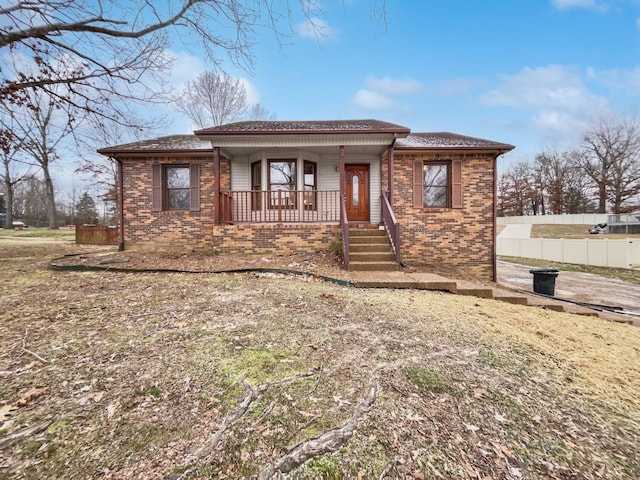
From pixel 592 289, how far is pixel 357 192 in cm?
858

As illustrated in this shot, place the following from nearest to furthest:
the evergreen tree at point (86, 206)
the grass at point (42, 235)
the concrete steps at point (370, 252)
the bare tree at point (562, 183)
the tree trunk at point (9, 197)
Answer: the concrete steps at point (370, 252)
the grass at point (42, 235)
the tree trunk at point (9, 197)
the bare tree at point (562, 183)
the evergreen tree at point (86, 206)

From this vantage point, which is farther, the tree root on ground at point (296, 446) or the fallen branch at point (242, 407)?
the fallen branch at point (242, 407)

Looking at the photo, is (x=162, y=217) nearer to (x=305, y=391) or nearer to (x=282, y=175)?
(x=282, y=175)

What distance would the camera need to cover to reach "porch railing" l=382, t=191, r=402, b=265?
7094 mm

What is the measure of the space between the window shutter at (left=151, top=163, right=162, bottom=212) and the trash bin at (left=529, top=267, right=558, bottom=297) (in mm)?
11915

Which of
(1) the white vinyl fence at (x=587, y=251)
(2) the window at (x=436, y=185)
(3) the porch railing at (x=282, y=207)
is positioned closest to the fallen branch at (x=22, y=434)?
(3) the porch railing at (x=282, y=207)

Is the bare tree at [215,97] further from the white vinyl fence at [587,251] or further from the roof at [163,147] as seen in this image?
the white vinyl fence at [587,251]

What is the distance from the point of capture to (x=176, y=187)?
9805mm

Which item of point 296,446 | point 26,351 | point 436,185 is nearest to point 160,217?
point 26,351

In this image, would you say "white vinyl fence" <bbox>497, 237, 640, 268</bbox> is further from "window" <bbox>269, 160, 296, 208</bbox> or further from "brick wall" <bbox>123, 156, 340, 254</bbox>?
"brick wall" <bbox>123, 156, 340, 254</bbox>

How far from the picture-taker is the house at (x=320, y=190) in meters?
9.13

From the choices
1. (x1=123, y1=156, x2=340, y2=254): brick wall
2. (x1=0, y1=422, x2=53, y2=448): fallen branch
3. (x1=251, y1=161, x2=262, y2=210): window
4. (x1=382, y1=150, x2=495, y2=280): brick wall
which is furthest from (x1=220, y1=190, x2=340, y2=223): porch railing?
(x1=0, y1=422, x2=53, y2=448): fallen branch

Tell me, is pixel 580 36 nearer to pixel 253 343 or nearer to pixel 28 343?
pixel 253 343

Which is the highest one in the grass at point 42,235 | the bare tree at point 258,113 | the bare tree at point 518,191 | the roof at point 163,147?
the bare tree at point 258,113
